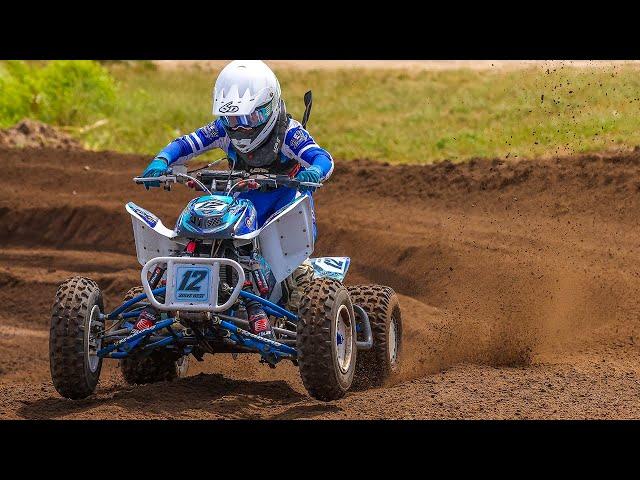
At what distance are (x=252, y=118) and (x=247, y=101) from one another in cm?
16

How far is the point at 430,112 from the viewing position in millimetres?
22703

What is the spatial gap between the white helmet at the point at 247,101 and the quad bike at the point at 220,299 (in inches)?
14.4

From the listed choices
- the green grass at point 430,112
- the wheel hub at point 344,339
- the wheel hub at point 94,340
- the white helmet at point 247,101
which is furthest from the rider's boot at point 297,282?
the green grass at point 430,112

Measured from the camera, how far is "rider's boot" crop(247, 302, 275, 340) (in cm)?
883

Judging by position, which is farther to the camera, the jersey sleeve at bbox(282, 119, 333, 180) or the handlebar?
the jersey sleeve at bbox(282, 119, 333, 180)

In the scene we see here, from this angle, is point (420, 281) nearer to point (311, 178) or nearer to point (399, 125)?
point (311, 178)

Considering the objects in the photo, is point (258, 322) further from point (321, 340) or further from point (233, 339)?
point (321, 340)

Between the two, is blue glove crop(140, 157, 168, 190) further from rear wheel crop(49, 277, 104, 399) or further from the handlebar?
rear wheel crop(49, 277, 104, 399)

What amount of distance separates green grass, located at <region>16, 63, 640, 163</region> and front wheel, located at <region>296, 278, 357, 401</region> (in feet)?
32.0

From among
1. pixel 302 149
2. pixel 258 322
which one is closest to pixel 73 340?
pixel 258 322

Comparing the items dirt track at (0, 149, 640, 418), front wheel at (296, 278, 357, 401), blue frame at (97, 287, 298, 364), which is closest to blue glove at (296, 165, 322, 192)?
front wheel at (296, 278, 357, 401)

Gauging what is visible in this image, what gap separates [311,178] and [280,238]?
550 mm

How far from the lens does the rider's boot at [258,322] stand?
29.0ft

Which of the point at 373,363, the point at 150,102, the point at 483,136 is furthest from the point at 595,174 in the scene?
the point at 150,102
